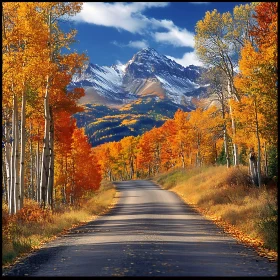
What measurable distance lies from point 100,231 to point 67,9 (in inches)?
445

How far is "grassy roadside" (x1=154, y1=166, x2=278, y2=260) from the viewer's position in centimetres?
1357

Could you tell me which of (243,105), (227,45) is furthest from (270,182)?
(227,45)

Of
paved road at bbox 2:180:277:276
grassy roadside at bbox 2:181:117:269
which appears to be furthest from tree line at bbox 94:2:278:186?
grassy roadside at bbox 2:181:117:269

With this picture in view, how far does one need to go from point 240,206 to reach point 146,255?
12535 millimetres

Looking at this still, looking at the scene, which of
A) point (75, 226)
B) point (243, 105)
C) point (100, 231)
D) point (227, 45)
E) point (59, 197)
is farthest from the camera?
point (59, 197)

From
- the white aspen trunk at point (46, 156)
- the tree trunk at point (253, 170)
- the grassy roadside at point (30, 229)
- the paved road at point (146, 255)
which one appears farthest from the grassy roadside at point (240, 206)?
the white aspen trunk at point (46, 156)

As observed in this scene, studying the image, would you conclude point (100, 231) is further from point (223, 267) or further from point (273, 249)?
point (223, 267)

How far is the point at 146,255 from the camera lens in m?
11.1

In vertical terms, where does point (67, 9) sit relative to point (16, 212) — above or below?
above

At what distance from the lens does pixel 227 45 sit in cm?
2891

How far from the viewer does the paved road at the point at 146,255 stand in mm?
9125

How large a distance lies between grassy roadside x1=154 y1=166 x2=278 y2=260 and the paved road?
0.81 m

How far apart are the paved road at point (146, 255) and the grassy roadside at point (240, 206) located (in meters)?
0.81

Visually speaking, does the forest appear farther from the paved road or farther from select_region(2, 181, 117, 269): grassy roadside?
the paved road
